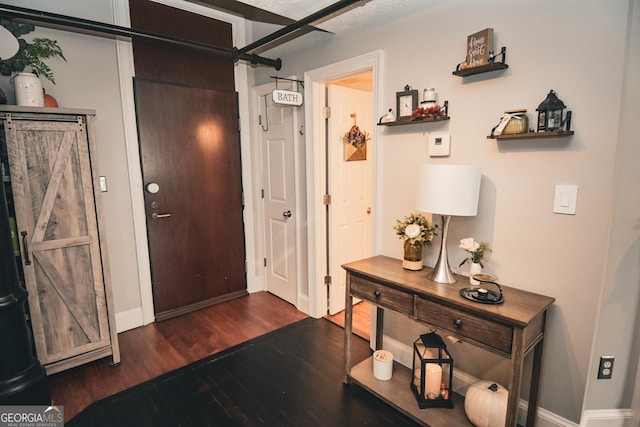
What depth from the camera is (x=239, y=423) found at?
1956 mm

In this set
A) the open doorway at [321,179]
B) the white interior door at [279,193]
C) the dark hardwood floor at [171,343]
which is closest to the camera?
the dark hardwood floor at [171,343]

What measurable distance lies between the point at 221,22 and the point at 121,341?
302cm

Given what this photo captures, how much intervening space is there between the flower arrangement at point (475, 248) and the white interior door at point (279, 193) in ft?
5.86

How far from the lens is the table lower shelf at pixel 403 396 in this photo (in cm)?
188

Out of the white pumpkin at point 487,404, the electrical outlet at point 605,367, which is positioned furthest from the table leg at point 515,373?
the electrical outlet at point 605,367

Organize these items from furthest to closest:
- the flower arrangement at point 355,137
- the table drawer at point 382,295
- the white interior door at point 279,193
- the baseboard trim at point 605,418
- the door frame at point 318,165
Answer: the white interior door at point 279,193, the flower arrangement at point 355,137, the door frame at point 318,165, the table drawer at point 382,295, the baseboard trim at point 605,418

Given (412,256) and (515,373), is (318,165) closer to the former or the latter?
(412,256)

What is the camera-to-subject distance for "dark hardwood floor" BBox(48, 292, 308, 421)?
2.25 metres

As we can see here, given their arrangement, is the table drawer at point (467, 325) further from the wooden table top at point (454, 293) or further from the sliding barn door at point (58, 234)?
the sliding barn door at point (58, 234)

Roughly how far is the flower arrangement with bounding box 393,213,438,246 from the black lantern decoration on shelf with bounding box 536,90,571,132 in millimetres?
790

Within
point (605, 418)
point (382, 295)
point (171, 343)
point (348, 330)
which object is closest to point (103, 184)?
point (171, 343)

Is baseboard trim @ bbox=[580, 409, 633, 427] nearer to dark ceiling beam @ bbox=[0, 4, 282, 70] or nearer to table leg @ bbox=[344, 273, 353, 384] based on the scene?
table leg @ bbox=[344, 273, 353, 384]

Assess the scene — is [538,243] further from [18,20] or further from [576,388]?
[18,20]

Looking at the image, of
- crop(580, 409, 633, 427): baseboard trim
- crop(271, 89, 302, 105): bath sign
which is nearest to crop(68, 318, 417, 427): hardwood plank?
crop(580, 409, 633, 427): baseboard trim
